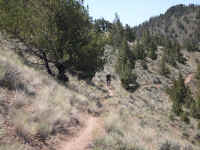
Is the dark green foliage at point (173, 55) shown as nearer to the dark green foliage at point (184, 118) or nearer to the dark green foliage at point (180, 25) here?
the dark green foliage at point (184, 118)

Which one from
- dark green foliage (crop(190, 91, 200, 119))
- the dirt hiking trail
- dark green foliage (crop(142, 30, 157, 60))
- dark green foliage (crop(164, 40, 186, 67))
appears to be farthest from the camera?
dark green foliage (crop(142, 30, 157, 60))

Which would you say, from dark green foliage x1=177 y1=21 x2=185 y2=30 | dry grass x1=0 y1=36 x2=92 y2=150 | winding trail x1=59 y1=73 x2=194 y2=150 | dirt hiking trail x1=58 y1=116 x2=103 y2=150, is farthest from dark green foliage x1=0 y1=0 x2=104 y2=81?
dark green foliage x1=177 y1=21 x2=185 y2=30

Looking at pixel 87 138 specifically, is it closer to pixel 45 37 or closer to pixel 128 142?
pixel 128 142

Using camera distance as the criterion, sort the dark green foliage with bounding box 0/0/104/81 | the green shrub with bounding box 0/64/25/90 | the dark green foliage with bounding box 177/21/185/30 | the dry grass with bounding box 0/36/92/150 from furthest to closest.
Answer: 1. the dark green foliage with bounding box 177/21/185/30
2. the dark green foliage with bounding box 0/0/104/81
3. the green shrub with bounding box 0/64/25/90
4. the dry grass with bounding box 0/36/92/150

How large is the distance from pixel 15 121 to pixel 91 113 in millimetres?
4804

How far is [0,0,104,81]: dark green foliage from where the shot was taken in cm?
1288

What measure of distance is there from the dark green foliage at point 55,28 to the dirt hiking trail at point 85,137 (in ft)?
17.9

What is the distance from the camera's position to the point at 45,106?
6.81 metres

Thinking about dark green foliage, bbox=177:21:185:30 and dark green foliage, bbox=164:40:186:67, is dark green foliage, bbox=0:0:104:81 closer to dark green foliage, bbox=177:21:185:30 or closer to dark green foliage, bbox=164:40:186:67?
dark green foliage, bbox=164:40:186:67

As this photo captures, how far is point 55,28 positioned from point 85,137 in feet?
27.6

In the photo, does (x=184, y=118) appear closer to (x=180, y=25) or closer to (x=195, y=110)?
(x=195, y=110)

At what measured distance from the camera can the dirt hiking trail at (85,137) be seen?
229 inches

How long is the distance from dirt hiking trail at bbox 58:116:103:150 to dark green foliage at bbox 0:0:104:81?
5468mm

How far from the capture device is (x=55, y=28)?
12703mm
